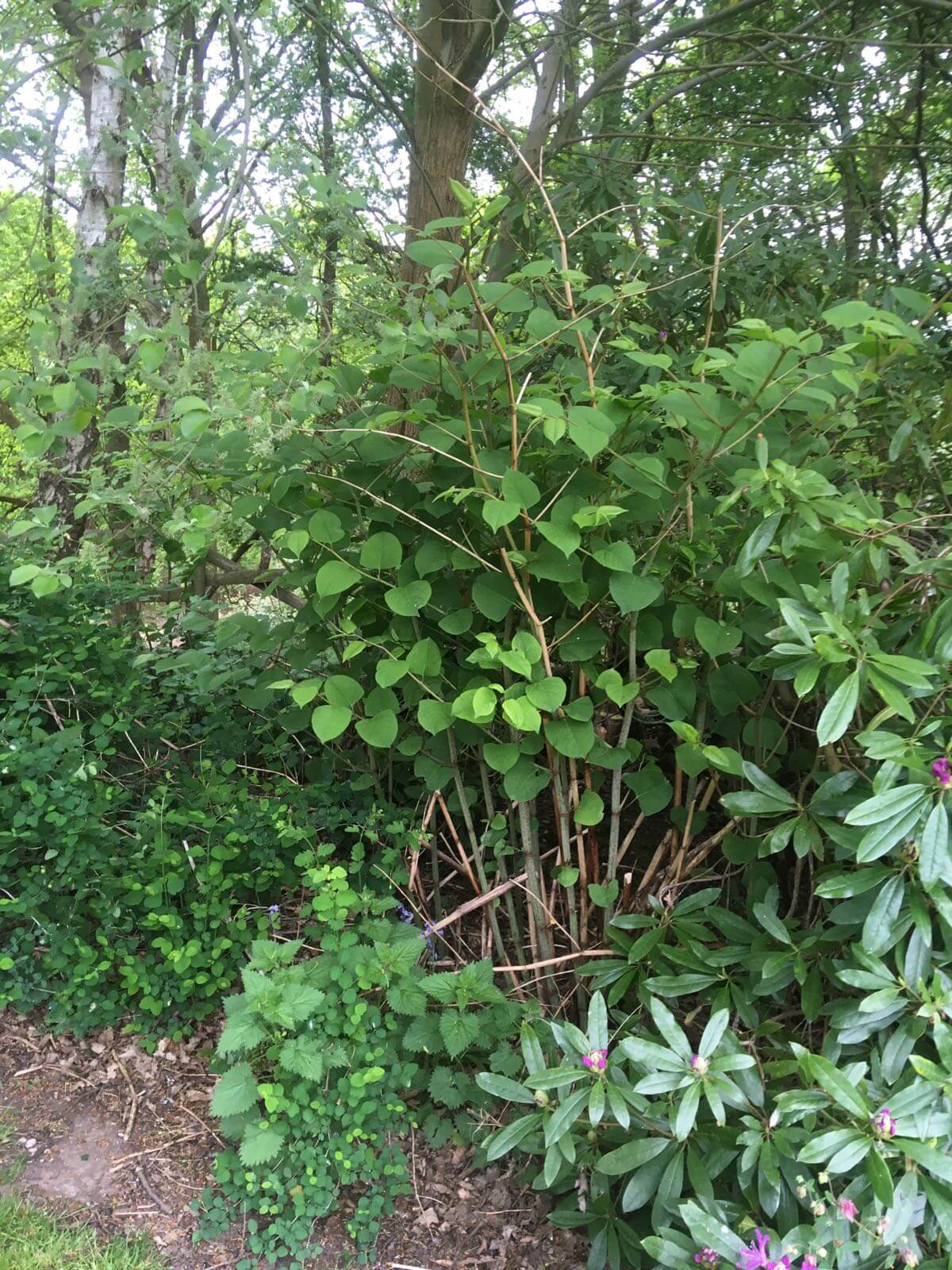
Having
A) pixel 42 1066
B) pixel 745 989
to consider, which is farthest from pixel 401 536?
pixel 42 1066

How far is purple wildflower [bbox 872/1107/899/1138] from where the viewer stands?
1188 mm

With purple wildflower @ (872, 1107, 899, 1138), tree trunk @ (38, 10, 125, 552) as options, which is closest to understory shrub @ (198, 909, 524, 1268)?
purple wildflower @ (872, 1107, 899, 1138)

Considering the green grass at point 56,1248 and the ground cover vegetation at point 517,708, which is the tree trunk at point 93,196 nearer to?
the ground cover vegetation at point 517,708

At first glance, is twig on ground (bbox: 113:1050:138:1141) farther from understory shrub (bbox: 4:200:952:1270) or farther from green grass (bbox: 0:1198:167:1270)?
understory shrub (bbox: 4:200:952:1270)

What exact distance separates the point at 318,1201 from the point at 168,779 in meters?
1.29

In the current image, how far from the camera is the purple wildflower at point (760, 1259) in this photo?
3.84 ft

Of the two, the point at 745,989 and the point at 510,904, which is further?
the point at 510,904

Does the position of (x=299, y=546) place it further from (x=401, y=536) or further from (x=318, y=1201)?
(x=318, y=1201)

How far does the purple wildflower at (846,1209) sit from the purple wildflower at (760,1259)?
4.3 inches

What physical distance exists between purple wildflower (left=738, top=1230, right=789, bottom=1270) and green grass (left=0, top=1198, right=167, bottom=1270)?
1.25 metres

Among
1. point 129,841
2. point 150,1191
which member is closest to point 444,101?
point 129,841

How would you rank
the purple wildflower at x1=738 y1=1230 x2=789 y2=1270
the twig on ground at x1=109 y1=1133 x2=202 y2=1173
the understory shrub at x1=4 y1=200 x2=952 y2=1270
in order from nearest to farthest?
1. the purple wildflower at x1=738 y1=1230 x2=789 y2=1270
2. the understory shrub at x1=4 y1=200 x2=952 y2=1270
3. the twig on ground at x1=109 y1=1133 x2=202 y2=1173

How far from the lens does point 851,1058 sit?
1498 mm

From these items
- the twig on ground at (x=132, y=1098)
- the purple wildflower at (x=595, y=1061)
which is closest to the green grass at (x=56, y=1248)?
the twig on ground at (x=132, y=1098)
